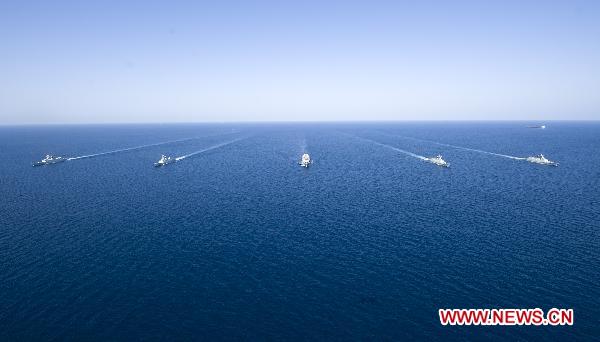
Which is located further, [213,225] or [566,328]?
[213,225]

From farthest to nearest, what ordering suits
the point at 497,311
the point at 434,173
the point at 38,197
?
the point at 434,173
the point at 38,197
the point at 497,311

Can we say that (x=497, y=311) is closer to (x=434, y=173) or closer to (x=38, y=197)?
(x=434, y=173)

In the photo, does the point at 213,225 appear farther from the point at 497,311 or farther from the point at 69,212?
the point at 497,311

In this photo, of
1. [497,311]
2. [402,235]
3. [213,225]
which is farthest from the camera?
[213,225]

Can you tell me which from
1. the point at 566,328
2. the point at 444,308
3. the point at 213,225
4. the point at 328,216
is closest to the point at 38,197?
the point at 213,225

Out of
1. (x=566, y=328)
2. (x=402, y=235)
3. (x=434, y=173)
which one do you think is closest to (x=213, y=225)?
(x=402, y=235)

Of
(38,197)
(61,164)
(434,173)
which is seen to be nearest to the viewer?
(38,197)
